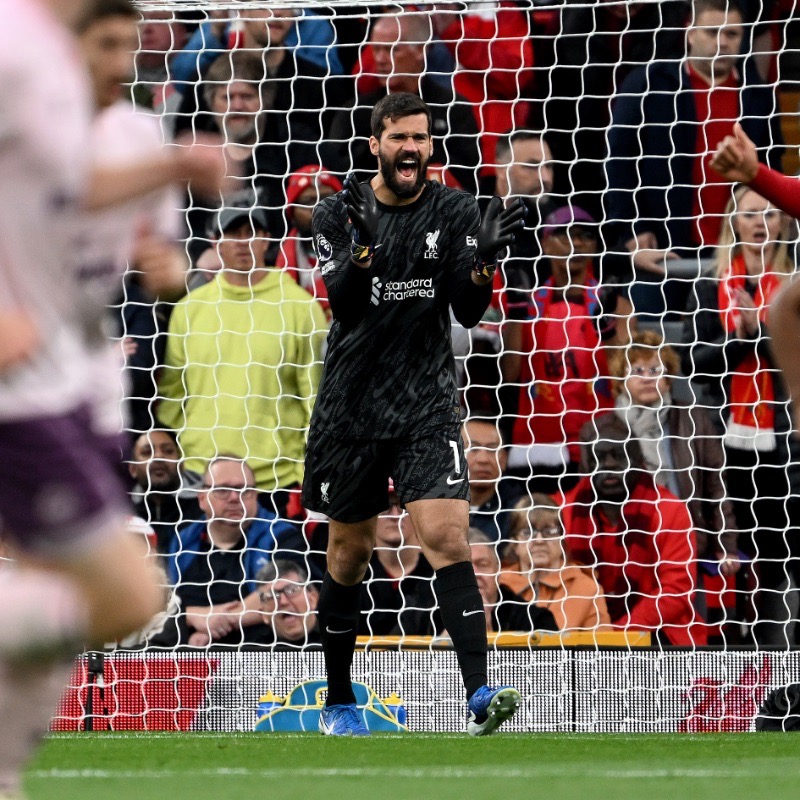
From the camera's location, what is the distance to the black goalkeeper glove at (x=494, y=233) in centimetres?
567

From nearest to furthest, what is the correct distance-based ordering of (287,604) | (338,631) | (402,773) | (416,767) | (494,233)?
(402,773)
(416,767)
(494,233)
(338,631)
(287,604)

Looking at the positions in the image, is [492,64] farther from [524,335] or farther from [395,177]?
[395,177]

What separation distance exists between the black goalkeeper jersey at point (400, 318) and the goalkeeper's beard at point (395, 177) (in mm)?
60

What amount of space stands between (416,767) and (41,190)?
219cm

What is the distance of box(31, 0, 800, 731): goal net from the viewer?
807 cm

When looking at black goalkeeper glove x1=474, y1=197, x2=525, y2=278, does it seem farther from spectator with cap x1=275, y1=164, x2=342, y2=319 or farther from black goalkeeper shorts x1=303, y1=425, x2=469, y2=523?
spectator with cap x1=275, y1=164, x2=342, y2=319

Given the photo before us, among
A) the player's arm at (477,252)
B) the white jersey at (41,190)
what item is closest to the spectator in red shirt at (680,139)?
the player's arm at (477,252)

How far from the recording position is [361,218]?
5.75m

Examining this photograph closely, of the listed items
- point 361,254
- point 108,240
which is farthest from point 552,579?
point 108,240

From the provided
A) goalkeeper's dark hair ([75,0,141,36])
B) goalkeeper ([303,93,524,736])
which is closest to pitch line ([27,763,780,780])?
goalkeeper ([303,93,524,736])

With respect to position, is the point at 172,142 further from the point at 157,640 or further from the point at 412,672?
the point at 412,672

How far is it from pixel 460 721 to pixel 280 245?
9.60 feet

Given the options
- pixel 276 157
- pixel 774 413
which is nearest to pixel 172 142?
pixel 276 157

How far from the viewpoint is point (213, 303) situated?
852 centimetres
